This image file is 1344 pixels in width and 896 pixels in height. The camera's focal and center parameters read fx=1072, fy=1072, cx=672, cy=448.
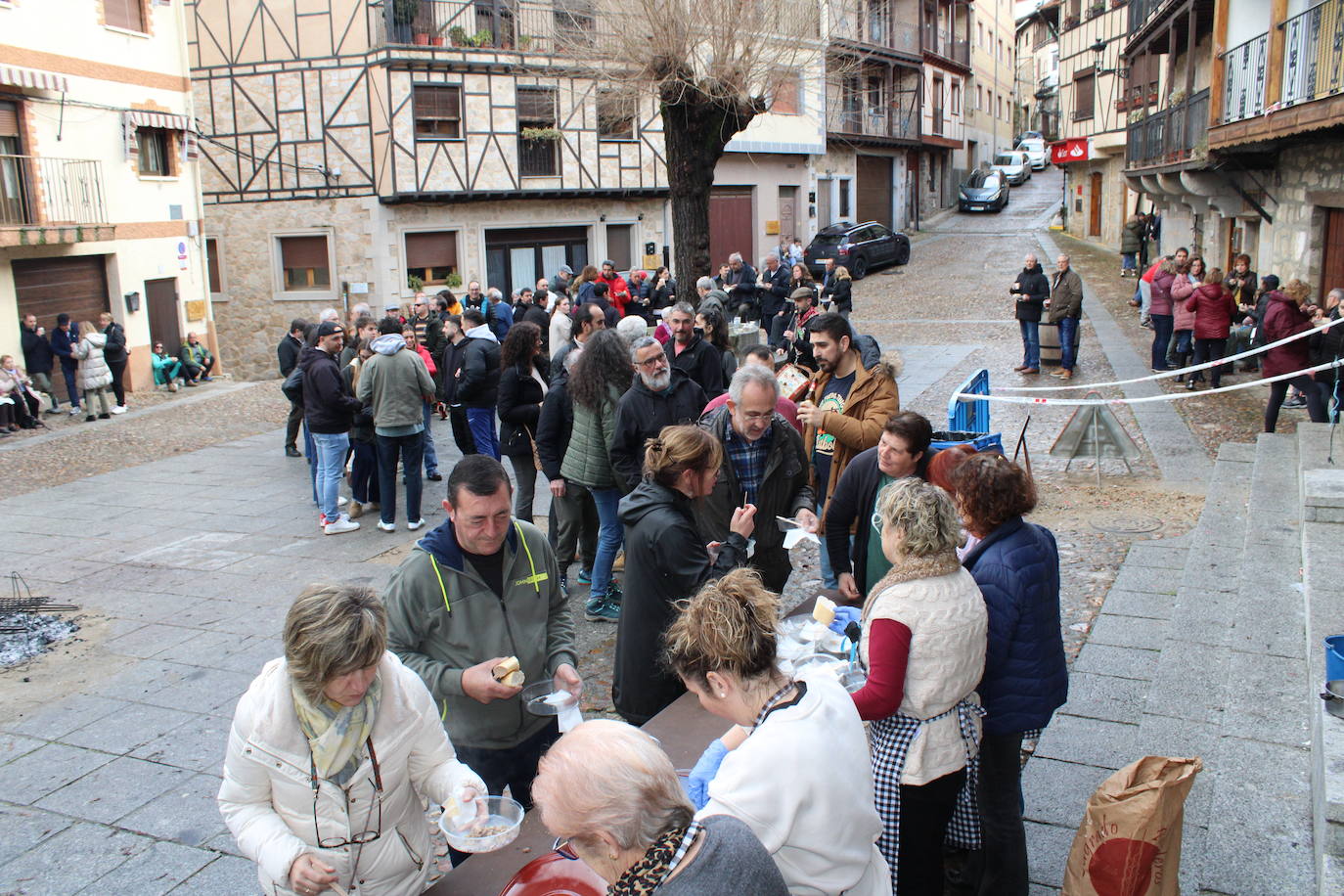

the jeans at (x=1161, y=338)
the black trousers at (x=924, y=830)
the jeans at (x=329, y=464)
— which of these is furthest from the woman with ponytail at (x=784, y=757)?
the jeans at (x=1161, y=338)

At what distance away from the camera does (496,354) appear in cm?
903

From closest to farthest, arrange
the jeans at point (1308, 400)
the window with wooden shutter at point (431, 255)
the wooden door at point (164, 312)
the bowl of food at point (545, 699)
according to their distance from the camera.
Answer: the bowl of food at point (545, 699), the jeans at point (1308, 400), the wooden door at point (164, 312), the window with wooden shutter at point (431, 255)

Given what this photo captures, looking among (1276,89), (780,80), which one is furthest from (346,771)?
(1276,89)

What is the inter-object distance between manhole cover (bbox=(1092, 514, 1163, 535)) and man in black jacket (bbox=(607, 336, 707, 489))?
3659mm

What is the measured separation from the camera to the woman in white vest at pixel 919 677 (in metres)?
3.05

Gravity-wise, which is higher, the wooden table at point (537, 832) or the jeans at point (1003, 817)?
the wooden table at point (537, 832)

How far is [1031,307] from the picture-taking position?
48.6ft

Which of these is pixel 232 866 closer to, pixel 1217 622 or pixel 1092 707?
pixel 1092 707

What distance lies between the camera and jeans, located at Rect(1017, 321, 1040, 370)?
14797mm

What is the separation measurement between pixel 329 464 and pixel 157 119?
1428cm

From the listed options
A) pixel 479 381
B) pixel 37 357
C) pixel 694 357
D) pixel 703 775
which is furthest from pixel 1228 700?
pixel 37 357

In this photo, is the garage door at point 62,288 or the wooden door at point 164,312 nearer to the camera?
the garage door at point 62,288

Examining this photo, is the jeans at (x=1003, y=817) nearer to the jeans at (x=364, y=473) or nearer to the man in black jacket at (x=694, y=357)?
the man in black jacket at (x=694, y=357)

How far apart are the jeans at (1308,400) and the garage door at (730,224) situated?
20930 millimetres
